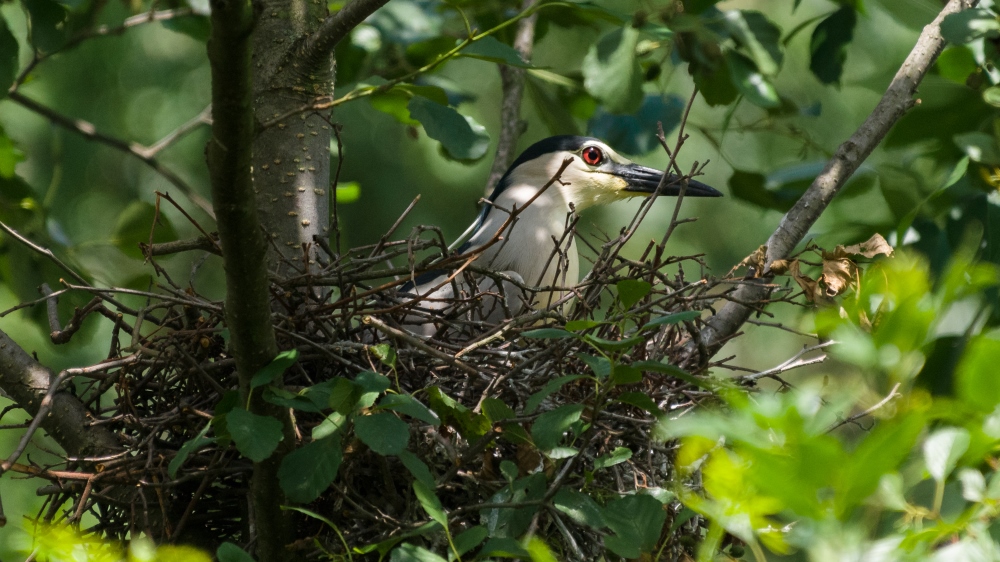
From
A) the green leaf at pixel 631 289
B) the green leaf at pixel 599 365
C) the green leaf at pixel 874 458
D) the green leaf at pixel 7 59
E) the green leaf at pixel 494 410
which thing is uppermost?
the green leaf at pixel 7 59

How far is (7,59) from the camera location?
2541mm

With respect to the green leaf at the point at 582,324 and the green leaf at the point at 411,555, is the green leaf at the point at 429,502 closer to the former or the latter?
the green leaf at the point at 411,555

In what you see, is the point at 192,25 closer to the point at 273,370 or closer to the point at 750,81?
the point at 750,81

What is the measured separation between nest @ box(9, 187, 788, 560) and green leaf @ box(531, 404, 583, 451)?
0.77 ft

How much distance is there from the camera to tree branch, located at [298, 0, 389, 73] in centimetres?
180

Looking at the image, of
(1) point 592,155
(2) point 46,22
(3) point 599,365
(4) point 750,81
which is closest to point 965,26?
(4) point 750,81

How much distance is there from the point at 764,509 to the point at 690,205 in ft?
17.9

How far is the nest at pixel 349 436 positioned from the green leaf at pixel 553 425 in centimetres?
23

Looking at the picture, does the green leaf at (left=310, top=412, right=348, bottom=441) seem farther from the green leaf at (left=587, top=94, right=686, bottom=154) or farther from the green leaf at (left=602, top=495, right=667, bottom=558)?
the green leaf at (left=587, top=94, right=686, bottom=154)

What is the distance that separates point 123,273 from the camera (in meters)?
3.58

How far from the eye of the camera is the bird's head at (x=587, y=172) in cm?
319

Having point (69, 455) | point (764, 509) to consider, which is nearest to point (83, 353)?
point (69, 455)

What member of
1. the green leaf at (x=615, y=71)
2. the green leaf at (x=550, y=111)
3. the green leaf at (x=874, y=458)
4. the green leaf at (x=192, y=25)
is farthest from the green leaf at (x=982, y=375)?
the green leaf at (x=192, y=25)

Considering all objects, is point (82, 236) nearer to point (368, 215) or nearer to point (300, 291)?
point (368, 215)
